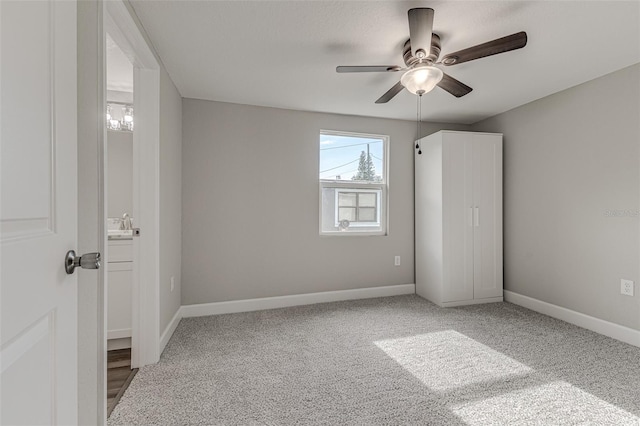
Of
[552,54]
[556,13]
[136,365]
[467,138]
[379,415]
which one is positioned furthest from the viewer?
[467,138]

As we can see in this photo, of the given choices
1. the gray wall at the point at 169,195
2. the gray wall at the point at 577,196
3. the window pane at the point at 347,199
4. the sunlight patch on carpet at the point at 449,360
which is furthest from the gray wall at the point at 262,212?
the gray wall at the point at 577,196

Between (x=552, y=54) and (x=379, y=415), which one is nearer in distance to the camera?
(x=379, y=415)

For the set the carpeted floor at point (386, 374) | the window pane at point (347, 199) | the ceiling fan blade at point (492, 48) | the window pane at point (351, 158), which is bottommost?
the carpeted floor at point (386, 374)

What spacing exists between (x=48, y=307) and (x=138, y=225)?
1.55 m

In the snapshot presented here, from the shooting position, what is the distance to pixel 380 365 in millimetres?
2229

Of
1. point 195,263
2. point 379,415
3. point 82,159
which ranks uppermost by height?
point 82,159

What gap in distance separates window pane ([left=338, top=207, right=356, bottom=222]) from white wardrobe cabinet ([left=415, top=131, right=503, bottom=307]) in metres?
0.87

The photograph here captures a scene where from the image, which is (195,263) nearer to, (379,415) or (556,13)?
(379,415)

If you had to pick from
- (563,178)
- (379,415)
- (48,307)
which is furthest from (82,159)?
(563,178)

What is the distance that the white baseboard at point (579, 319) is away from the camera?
2609 millimetres

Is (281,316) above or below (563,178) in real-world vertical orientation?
below

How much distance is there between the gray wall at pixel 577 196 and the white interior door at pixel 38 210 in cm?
376

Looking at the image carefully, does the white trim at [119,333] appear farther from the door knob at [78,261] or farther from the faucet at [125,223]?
the door knob at [78,261]

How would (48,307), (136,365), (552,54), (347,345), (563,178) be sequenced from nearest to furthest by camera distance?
(48,307) < (136,365) < (552,54) < (347,345) < (563,178)
